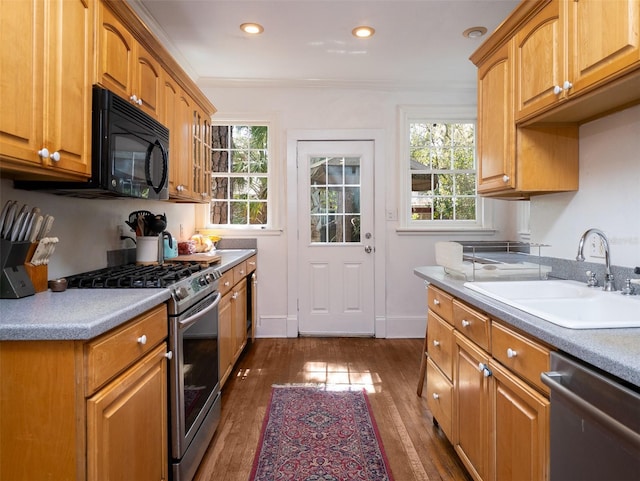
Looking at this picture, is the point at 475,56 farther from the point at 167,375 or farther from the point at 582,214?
the point at 167,375

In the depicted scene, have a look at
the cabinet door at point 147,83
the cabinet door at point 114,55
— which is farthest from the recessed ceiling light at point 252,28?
the cabinet door at point 114,55

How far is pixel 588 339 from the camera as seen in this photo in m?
1.00

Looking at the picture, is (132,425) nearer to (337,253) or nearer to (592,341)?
(592,341)

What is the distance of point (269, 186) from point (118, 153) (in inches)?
95.2

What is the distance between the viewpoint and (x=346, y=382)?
2891 millimetres

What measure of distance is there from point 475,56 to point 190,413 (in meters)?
2.54

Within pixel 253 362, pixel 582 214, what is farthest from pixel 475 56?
pixel 253 362

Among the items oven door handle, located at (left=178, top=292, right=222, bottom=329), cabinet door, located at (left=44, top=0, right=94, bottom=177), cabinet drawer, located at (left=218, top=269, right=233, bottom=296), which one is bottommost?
oven door handle, located at (left=178, top=292, right=222, bottom=329)

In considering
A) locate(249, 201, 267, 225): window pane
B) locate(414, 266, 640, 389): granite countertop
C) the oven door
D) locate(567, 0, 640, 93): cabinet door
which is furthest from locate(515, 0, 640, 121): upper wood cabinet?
locate(249, 201, 267, 225): window pane

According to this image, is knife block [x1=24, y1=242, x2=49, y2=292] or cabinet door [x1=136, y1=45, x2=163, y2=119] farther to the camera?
cabinet door [x1=136, y1=45, x2=163, y2=119]

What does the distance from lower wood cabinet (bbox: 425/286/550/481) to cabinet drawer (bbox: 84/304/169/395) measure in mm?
1289

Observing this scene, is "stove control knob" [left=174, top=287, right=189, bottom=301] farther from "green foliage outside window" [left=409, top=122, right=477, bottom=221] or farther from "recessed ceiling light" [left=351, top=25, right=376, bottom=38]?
"green foliage outside window" [left=409, top=122, right=477, bottom=221]

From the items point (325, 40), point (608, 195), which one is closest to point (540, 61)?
point (608, 195)

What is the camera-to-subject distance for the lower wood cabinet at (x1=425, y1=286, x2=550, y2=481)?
1.19 meters
